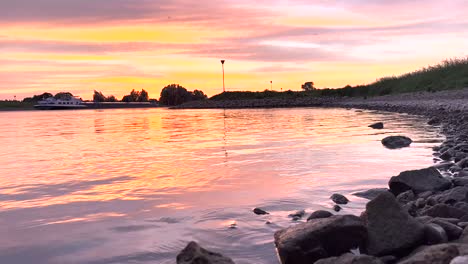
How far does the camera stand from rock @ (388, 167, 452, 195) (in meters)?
6.93

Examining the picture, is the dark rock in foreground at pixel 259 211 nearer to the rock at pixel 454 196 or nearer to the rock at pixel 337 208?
the rock at pixel 337 208

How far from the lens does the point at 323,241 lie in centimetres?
460

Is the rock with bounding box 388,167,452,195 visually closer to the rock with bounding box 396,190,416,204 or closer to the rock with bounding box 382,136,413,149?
the rock with bounding box 396,190,416,204

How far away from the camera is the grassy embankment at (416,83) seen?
45.3m

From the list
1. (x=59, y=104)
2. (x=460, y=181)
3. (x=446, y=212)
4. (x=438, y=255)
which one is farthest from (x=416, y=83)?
(x=59, y=104)

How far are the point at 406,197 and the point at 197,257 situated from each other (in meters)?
3.76

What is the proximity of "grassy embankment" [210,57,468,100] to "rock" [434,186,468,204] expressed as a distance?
122ft

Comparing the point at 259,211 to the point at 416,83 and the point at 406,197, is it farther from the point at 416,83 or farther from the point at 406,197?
the point at 416,83

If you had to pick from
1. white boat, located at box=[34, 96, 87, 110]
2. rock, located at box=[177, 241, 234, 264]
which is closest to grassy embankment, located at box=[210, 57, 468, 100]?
rock, located at box=[177, 241, 234, 264]

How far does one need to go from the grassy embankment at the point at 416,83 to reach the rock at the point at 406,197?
36588mm

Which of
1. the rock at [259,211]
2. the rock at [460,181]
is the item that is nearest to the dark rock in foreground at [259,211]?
the rock at [259,211]

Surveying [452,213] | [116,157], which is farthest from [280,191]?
[116,157]

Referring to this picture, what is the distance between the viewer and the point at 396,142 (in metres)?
14.1

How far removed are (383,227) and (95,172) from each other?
762cm
